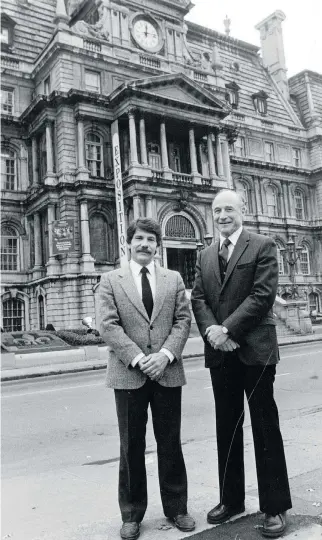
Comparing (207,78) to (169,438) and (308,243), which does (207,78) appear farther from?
(169,438)

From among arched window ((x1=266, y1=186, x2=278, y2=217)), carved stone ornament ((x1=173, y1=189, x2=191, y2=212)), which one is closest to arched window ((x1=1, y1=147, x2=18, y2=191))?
carved stone ornament ((x1=173, y1=189, x2=191, y2=212))

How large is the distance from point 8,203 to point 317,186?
2844cm

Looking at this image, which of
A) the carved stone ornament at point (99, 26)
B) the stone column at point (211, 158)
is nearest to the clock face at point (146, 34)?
the carved stone ornament at point (99, 26)

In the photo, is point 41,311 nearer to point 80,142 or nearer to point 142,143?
point 80,142

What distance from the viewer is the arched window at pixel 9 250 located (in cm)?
3188

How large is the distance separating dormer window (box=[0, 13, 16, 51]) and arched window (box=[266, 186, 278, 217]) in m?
23.8

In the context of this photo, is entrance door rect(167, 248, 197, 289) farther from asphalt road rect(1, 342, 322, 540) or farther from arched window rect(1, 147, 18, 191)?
asphalt road rect(1, 342, 322, 540)

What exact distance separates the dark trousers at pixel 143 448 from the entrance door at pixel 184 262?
28.8 metres

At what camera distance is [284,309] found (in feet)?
97.5

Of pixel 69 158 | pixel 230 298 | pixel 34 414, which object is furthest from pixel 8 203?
pixel 230 298

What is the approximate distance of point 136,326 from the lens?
383 centimetres

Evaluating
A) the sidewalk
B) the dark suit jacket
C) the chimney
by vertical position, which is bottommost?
the sidewalk

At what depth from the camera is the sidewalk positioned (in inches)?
655

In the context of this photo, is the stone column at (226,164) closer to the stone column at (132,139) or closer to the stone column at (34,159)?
the stone column at (132,139)
